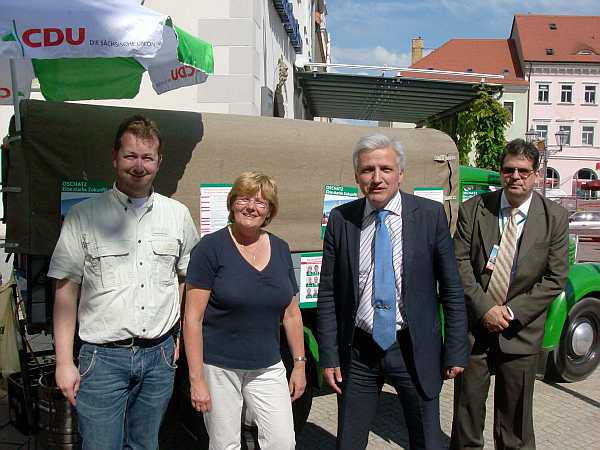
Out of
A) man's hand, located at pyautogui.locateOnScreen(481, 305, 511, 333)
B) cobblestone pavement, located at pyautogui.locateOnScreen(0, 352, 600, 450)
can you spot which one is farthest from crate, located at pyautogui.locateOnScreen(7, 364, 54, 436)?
man's hand, located at pyautogui.locateOnScreen(481, 305, 511, 333)

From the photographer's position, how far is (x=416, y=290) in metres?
2.76

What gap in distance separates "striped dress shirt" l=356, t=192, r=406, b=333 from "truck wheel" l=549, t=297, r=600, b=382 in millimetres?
3274

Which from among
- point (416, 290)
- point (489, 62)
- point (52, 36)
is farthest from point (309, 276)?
point (489, 62)

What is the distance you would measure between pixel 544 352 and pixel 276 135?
299 centimetres

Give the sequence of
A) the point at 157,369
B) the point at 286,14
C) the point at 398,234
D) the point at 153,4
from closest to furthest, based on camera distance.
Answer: the point at 157,369
the point at 398,234
the point at 153,4
the point at 286,14

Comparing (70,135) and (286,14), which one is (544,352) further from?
(286,14)

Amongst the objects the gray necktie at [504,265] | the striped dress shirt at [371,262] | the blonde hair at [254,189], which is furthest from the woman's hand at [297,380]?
the gray necktie at [504,265]

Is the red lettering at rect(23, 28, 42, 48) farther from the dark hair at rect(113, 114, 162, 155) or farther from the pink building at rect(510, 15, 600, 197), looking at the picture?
the pink building at rect(510, 15, 600, 197)

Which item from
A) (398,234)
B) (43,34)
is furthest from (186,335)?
(43,34)

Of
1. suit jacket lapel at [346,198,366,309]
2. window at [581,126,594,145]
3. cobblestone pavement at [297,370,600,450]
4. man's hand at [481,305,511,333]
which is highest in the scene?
window at [581,126,594,145]

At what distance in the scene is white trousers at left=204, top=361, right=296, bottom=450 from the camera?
2756 millimetres

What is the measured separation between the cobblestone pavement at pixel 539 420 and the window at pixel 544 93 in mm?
53906

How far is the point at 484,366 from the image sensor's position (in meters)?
3.46

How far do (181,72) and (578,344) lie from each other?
4.33 meters
